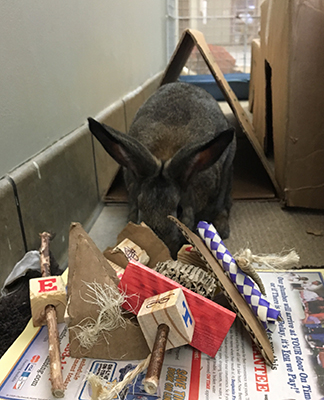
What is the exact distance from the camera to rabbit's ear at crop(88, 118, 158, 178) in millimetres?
1233

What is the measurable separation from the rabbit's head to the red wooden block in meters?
0.45

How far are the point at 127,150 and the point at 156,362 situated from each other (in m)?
0.79

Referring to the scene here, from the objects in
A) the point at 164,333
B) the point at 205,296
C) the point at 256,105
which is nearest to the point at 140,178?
the point at 205,296

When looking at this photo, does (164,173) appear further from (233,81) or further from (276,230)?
(233,81)

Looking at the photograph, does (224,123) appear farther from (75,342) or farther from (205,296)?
(75,342)

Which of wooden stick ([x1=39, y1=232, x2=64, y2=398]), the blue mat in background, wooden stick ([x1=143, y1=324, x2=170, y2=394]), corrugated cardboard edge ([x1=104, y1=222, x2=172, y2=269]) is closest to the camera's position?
wooden stick ([x1=143, y1=324, x2=170, y2=394])

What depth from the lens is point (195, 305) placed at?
73 cm

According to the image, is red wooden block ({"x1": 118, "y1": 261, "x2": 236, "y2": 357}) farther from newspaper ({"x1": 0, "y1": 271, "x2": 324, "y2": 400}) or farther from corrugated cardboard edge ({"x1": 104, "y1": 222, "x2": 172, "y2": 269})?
corrugated cardboard edge ({"x1": 104, "y1": 222, "x2": 172, "y2": 269})

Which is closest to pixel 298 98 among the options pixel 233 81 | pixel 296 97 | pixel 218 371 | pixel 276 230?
pixel 296 97

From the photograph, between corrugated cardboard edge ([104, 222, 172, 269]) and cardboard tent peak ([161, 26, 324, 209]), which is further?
cardboard tent peak ([161, 26, 324, 209])

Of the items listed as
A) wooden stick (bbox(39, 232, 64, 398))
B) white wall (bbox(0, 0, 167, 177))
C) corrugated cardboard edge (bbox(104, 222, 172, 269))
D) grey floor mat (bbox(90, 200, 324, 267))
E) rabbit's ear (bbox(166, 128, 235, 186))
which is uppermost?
white wall (bbox(0, 0, 167, 177))

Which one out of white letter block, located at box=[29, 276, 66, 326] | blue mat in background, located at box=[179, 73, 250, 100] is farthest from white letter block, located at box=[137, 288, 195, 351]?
blue mat in background, located at box=[179, 73, 250, 100]

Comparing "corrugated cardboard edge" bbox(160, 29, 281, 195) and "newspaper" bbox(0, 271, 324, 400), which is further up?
"corrugated cardboard edge" bbox(160, 29, 281, 195)

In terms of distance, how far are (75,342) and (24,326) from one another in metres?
0.20
